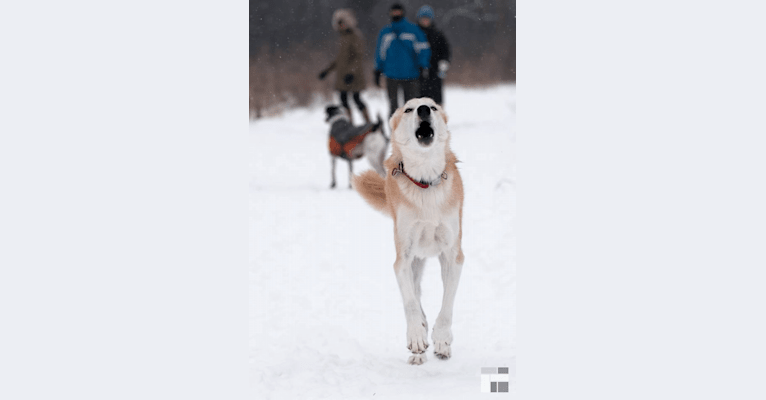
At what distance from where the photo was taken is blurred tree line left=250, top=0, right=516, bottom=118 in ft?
14.9

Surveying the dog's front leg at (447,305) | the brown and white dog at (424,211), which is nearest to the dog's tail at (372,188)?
the brown and white dog at (424,211)

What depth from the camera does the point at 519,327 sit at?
3988mm

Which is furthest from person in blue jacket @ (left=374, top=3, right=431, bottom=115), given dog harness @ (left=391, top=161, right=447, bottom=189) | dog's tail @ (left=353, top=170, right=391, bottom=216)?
dog harness @ (left=391, top=161, right=447, bottom=189)

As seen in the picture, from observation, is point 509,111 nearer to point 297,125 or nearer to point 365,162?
point 365,162

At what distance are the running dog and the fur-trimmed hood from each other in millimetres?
1106

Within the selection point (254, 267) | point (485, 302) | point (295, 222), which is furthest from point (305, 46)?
point (485, 302)

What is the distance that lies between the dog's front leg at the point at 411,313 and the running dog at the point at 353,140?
190cm

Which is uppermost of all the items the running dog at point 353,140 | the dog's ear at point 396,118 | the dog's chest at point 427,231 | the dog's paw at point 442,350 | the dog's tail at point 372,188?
the running dog at point 353,140

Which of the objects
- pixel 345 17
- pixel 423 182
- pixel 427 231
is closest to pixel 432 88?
pixel 345 17

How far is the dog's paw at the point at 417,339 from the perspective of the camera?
3613mm

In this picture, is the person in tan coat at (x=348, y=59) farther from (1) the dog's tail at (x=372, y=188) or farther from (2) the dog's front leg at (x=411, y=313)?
(2) the dog's front leg at (x=411, y=313)

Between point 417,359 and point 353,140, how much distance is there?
2.68 meters

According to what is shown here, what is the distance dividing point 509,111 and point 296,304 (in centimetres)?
248

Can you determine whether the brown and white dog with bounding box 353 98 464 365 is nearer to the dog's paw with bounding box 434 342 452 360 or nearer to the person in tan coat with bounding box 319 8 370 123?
the dog's paw with bounding box 434 342 452 360
